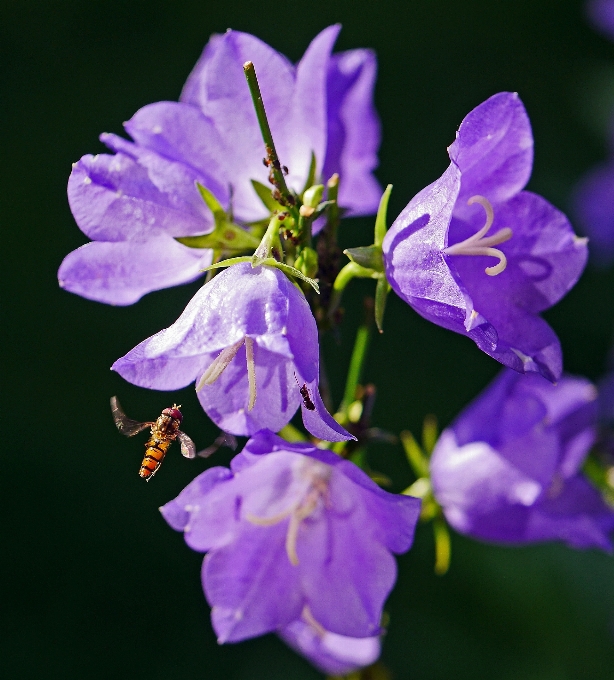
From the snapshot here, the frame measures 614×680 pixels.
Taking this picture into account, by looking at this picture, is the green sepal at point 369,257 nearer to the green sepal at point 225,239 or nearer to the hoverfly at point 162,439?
the green sepal at point 225,239

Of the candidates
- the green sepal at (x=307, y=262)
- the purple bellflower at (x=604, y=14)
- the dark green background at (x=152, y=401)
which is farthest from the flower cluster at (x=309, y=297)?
the purple bellflower at (x=604, y=14)

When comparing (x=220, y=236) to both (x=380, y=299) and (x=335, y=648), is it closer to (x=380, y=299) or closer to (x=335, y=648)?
(x=380, y=299)

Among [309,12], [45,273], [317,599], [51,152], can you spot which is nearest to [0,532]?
[45,273]

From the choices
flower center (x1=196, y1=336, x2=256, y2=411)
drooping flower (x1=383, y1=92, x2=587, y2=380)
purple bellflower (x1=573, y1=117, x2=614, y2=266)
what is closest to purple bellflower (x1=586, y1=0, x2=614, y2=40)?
purple bellflower (x1=573, y1=117, x2=614, y2=266)

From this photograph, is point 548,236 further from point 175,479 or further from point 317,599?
point 175,479

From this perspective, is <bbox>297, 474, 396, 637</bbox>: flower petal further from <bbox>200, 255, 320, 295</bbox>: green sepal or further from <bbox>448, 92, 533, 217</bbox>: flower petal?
<bbox>448, 92, 533, 217</bbox>: flower petal

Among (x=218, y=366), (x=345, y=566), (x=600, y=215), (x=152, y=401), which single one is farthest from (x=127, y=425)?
(x=600, y=215)
